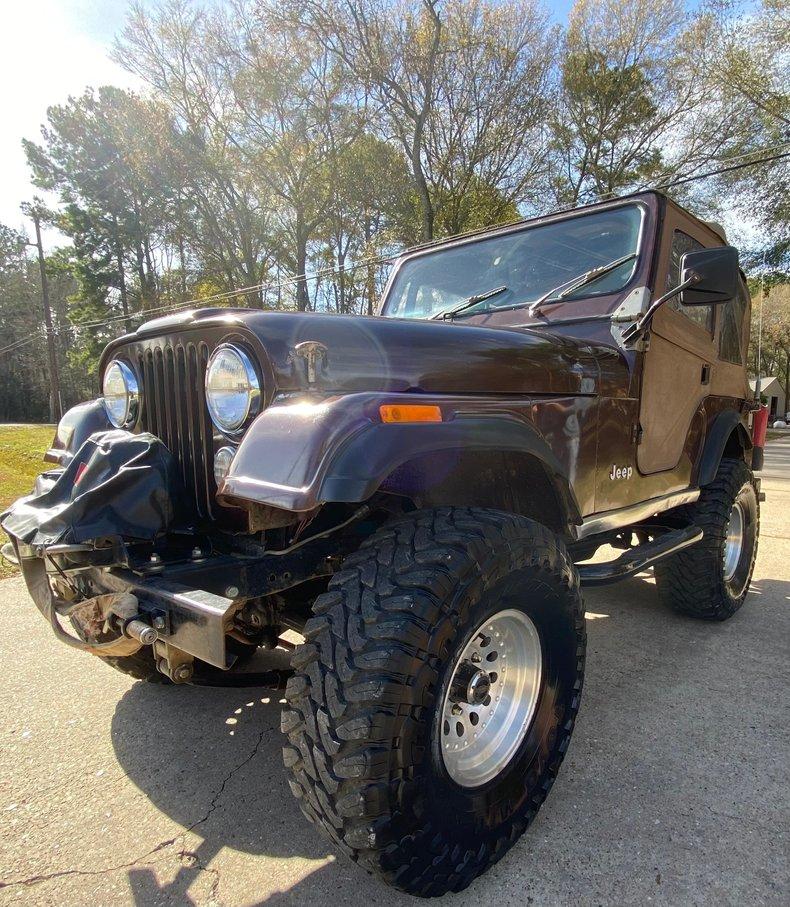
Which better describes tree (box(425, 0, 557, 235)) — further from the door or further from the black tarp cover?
the black tarp cover

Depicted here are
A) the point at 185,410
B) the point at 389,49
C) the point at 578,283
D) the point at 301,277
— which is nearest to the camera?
the point at 185,410

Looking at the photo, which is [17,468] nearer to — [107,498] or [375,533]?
[107,498]

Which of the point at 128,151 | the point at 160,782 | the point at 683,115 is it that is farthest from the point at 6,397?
the point at 160,782

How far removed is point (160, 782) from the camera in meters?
2.18

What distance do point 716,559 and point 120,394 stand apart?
3314 millimetres

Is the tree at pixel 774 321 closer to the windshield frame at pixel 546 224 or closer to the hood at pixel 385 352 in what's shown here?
the windshield frame at pixel 546 224

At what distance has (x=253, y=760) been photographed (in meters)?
2.31

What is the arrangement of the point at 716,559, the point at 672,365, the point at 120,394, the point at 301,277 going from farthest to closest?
the point at 301,277 < the point at 716,559 < the point at 672,365 < the point at 120,394

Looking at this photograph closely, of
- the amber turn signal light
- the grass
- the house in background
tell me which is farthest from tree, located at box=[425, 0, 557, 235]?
the house in background

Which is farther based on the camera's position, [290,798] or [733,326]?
[733,326]

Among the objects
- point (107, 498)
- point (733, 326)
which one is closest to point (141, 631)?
point (107, 498)

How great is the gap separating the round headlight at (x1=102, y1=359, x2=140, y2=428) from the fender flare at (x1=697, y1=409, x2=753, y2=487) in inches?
120

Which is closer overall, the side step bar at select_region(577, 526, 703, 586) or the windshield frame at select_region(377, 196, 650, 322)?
the side step bar at select_region(577, 526, 703, 586)

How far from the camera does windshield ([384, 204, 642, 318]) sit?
2.93 meters
